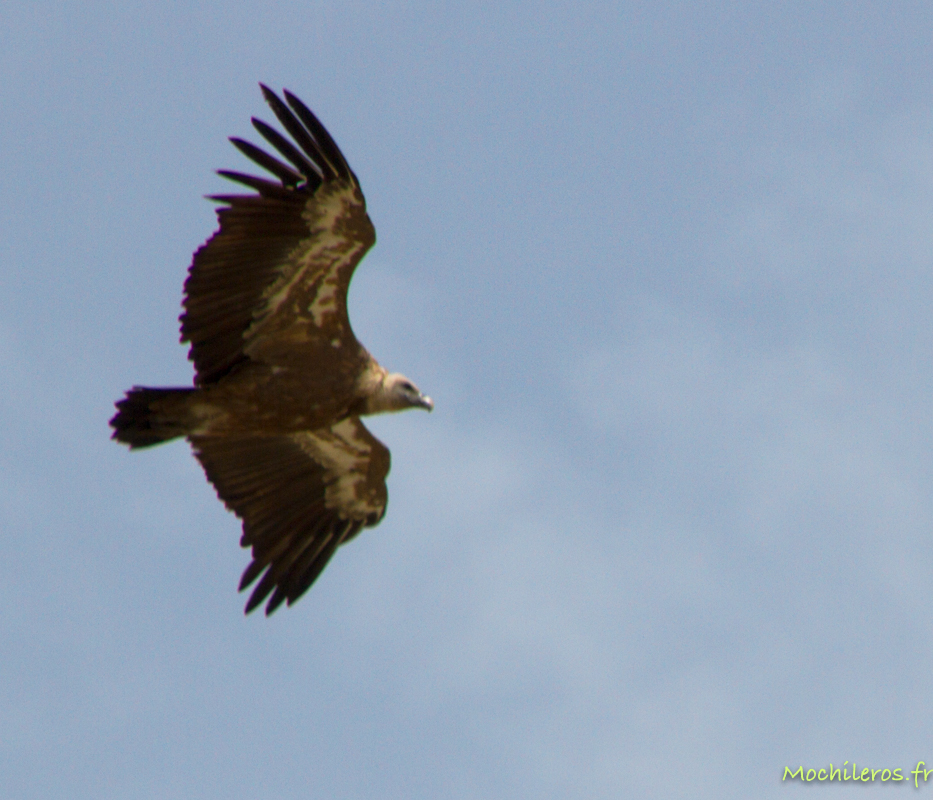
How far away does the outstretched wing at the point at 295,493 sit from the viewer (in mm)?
16641

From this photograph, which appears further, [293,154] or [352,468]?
[352,468]

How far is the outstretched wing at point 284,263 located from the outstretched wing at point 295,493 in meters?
1.00

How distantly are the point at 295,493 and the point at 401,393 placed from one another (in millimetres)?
1726

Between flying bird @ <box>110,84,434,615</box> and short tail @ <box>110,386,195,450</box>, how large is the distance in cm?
1

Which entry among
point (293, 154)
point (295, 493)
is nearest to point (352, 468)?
point (295, 493)

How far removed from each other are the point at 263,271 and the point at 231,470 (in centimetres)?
231

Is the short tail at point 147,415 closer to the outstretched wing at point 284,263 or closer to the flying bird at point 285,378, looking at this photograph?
the flying bird at point 285,378

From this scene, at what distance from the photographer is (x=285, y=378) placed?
1620 cm

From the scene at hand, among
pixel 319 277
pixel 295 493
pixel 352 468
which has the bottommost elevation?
pixel 295 493

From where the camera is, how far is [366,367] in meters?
16.5

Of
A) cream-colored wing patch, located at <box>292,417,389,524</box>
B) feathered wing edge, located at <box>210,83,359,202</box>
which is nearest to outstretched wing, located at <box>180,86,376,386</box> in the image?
feathered wing edge, located at <box>210,83,359,202</box>

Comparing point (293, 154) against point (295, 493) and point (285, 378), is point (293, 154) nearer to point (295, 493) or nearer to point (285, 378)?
point (285, 378)

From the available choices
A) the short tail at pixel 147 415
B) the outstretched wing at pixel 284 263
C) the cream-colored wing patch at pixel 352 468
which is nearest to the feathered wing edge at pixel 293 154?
the outstretched wing at pixel 284 263

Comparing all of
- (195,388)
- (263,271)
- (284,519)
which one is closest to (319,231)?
(263,271)
